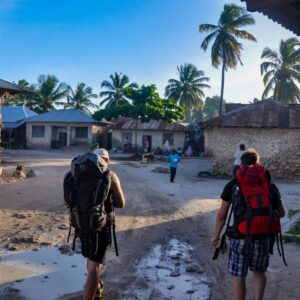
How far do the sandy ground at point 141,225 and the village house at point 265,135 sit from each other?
3.31 m

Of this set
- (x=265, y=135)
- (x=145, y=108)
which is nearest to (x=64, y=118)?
(x=145, y=108)

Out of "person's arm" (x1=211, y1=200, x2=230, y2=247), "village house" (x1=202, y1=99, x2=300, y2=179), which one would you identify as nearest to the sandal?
"person's arm" (x1=211, y1=200, x2=230, y2=247)

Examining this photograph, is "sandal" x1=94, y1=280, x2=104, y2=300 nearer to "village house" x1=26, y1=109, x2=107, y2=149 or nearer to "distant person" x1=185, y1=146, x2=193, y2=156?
"distant person" x1=185, y1=146, x2=193, y2=156

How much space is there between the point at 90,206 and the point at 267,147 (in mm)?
15743

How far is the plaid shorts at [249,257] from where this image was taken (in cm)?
332

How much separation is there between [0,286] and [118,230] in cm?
323

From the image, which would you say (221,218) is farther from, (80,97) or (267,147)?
(80,97)

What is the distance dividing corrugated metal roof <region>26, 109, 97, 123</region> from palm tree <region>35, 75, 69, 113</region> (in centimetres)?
608

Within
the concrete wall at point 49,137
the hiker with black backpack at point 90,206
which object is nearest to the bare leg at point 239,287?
the hiker with black backpack at point 90,206

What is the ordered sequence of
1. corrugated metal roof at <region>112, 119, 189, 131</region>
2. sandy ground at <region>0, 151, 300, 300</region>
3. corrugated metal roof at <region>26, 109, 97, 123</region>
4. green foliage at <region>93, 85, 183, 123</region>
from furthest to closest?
corrugated metal roof at <region>26, 109, 97, 123</region>, corrugated metal roof at <region>112, 119, 189, 131</region>, green foliage at <region>93, 85, 183, 123</region>, sandy ground at <region>0, 151, 300, 300</region>

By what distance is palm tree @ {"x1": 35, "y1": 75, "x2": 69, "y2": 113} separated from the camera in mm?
44625

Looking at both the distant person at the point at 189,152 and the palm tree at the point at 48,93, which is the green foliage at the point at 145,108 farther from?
the palm tree at the point at 48,93

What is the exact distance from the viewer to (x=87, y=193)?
355 cm

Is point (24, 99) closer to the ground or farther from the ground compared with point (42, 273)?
farther from the ground
